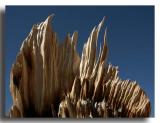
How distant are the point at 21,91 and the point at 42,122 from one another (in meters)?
0.22

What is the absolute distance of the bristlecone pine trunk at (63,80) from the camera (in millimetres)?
1975

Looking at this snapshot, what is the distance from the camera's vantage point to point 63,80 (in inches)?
78.3

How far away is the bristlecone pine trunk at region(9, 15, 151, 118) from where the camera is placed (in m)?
1.97

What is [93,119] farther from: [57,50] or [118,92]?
[57,50]

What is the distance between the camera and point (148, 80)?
77.0 inches

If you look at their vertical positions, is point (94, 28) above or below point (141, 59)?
above

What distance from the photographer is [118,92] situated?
2.00 meters

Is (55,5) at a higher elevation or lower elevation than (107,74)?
higher

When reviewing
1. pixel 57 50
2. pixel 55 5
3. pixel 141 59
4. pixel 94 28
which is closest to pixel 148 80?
pixel 141 59

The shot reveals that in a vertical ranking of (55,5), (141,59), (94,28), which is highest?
(55,5)

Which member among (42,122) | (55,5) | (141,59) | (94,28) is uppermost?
(55,5)

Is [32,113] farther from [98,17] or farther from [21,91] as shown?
[98,17]

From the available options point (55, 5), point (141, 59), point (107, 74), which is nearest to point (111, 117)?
point (107, 74)

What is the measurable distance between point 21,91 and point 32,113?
0.47 ft
